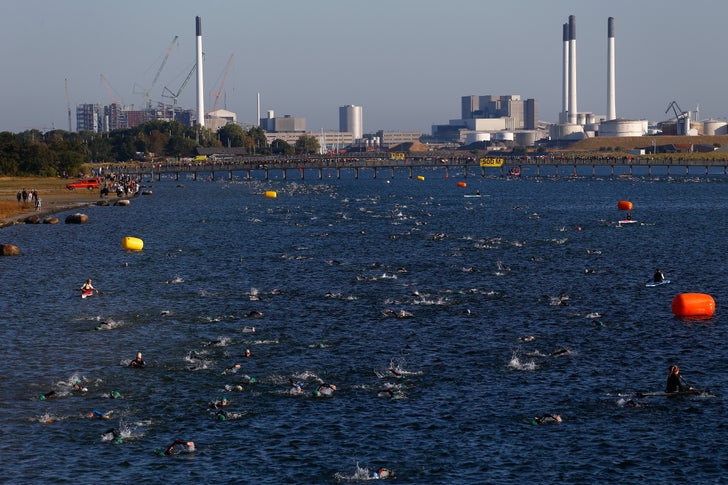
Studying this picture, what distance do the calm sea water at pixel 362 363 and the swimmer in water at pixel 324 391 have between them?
41cm

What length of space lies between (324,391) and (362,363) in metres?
5.87

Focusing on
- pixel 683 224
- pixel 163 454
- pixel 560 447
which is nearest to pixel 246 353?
pixel 163 454

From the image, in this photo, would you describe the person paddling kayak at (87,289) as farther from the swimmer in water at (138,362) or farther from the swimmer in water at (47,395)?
the swimmer in water at (47,395)

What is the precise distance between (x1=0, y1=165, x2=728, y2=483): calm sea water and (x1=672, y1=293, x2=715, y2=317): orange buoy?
1.28 metres

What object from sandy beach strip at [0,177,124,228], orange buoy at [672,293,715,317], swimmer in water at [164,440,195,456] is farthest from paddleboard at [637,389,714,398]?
sandy beach strip at [0,177,124,228]

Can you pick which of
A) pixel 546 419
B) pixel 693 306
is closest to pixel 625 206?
pixel 693 306

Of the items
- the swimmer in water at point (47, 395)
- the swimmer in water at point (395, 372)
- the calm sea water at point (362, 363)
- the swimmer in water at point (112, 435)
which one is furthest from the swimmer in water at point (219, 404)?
the swimmer in water at point (395, 372)

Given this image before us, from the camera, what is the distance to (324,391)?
148 feet

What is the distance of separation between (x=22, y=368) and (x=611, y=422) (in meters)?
29.8

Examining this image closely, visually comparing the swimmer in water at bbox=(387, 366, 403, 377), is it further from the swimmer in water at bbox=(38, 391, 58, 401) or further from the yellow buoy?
the yellow buoy

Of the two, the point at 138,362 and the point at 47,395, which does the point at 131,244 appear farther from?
the point at 47,395

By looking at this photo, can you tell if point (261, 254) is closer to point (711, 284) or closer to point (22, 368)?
point (711, 284)

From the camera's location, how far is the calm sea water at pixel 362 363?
37062 mm

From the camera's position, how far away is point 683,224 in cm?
13512
